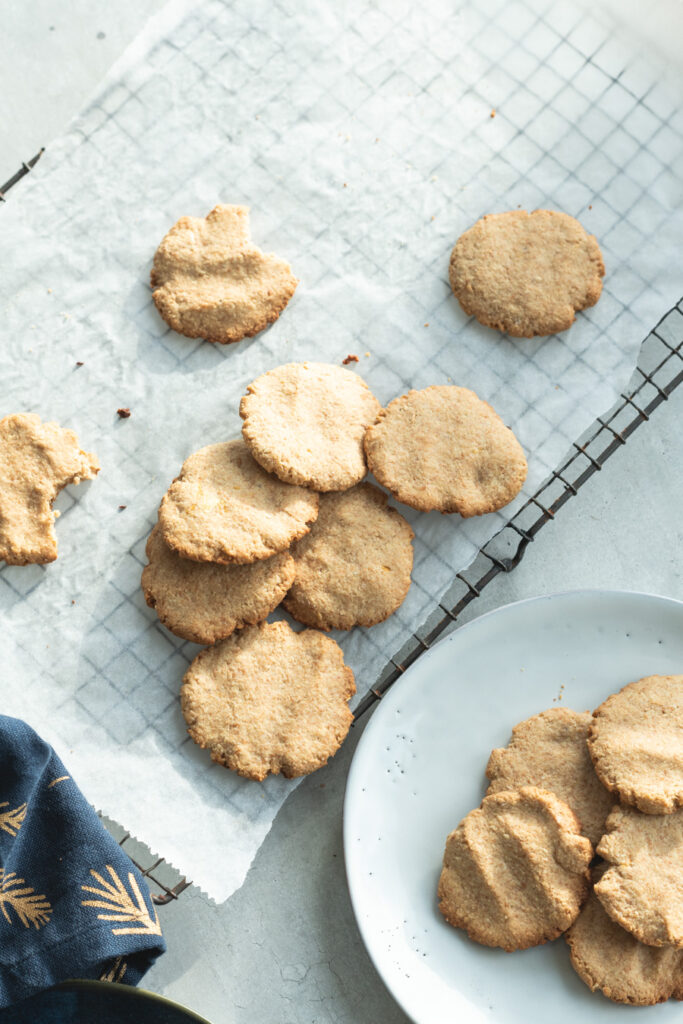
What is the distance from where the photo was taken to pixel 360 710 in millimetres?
1828

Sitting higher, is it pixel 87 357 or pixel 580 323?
pixel 580 323

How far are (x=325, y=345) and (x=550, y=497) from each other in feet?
1.86

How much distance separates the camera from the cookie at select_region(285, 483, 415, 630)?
1.77 m

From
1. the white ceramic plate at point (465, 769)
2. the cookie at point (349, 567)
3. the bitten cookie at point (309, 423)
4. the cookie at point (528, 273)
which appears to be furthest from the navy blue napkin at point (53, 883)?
the cookie at point (528, 273)

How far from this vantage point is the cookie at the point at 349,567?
1.77m

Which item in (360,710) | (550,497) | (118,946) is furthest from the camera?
(550,497)

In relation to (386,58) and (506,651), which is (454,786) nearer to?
(506,651)

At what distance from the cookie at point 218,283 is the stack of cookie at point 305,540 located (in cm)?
14

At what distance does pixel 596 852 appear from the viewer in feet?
5.62

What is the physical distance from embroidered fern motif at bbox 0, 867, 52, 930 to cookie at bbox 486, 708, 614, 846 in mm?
847

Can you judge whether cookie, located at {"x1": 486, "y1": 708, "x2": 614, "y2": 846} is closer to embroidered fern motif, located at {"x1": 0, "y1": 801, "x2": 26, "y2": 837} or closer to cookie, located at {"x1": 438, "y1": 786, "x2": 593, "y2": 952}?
cookie, located at {"x1": 438, "y1": 786, "x2": 593, "y2": 952}

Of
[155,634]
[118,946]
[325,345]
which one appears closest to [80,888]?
[118,946]

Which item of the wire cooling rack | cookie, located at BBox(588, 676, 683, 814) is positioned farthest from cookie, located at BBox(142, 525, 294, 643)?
cookie, located at BBox(588, 676, 683, 814)

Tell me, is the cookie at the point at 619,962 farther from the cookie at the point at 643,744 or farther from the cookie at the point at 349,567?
the cookie at the point at 349,567
